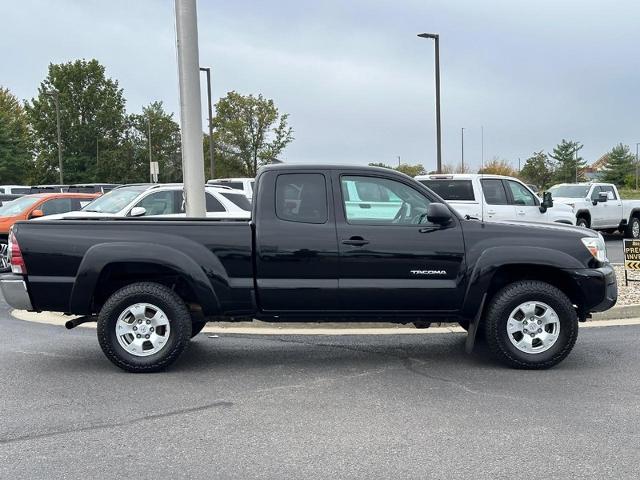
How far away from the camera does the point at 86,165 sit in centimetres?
6153

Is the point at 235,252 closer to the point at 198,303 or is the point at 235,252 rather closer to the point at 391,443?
the point at 198,303

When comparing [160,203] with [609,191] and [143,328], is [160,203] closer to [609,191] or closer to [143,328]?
[143,328]

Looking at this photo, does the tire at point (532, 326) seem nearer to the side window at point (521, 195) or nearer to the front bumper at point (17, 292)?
the front bumper at point (17, 292)

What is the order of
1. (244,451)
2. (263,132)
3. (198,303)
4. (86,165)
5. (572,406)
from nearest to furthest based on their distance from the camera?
(244,451), (572,406), (198,303), (263,132), (86,165)

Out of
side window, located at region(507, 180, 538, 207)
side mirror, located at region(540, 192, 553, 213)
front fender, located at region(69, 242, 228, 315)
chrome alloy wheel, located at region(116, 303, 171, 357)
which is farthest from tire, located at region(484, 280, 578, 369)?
side window, located at region(507, 180, 538, 207)

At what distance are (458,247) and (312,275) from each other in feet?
4.35

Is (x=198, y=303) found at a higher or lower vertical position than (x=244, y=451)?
higher

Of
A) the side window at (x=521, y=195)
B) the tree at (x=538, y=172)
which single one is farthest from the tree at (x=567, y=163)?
the side window at (x=521, y=195)

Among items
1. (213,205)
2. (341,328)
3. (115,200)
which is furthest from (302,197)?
(115,200)

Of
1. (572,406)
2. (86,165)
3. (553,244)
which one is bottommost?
(572,406)

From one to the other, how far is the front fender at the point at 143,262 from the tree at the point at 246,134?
32.0 m

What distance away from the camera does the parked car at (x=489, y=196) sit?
1415 cm

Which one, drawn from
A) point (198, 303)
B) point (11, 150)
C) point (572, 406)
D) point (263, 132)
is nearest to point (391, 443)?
point (572, 406)

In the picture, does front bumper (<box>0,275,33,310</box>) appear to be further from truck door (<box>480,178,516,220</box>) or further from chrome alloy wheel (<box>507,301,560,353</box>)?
truck door (<box>480,178,516,220</box>)
